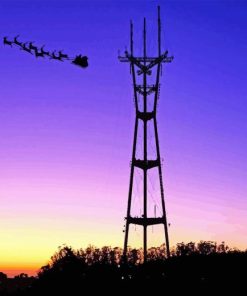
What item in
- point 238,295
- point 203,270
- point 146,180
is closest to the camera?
point 238,295

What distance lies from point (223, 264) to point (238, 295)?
17.0 feet

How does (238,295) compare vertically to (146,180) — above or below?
below

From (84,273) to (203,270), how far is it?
30.3ft

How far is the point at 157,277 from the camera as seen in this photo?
45.5 metres

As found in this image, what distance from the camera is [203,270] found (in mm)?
45688

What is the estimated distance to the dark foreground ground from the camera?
4366cm

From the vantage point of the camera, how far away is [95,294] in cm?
4653

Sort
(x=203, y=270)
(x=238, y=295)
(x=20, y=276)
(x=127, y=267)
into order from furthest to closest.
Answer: (x=20, y=276)
(x=127, y=267)
(x=203, y=270)
(x=238, y=295)

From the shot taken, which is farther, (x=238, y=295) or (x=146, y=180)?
(x=146, y=180)

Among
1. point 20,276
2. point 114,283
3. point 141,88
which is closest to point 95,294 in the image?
point 114,283

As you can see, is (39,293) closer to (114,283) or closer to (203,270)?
(114,283)

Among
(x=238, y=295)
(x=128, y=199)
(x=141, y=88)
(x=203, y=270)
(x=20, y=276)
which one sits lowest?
(x=238, y=295)

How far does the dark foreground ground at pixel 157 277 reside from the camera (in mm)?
43656

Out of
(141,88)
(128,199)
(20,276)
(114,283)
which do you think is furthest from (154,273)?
(20,276)
